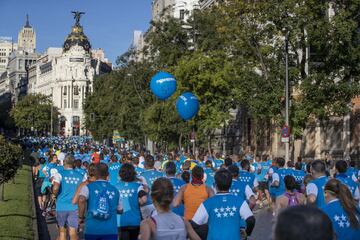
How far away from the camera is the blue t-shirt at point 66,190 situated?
10898 millimetres

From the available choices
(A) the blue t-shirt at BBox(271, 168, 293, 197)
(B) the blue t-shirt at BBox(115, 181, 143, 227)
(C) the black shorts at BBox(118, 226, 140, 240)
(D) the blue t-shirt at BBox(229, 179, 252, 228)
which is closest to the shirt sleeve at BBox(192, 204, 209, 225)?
(B) the blue t-shirt at BBox(115, 181, 143, 227)

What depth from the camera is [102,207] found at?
8.35 meters

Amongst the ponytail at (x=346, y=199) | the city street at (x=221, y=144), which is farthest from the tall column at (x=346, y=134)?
the ponytail at (x=346, y=199)

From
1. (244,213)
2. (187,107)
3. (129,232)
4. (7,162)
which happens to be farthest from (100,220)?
(187,107)

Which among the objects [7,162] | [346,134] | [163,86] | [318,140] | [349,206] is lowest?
[349,206]

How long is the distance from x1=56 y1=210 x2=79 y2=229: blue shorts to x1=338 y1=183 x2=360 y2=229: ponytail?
5627 mm

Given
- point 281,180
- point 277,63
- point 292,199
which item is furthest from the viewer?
point 277,63

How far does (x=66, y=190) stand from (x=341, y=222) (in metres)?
5.69

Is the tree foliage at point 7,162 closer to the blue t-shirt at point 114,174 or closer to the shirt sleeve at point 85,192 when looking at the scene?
the blue t-shirt at point 114,174

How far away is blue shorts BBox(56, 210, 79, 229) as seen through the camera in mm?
10914

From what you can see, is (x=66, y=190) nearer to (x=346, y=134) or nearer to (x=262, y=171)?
(x=262, y=171)

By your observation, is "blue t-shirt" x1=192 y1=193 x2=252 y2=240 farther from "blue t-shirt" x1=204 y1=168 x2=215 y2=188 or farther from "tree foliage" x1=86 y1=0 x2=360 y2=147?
"tree foliage" x1=86 y1=0 x2=360 y2=147

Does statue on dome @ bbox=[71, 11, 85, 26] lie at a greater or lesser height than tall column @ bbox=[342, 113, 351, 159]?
greater

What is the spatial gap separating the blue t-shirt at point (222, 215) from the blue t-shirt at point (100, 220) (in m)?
1.71
